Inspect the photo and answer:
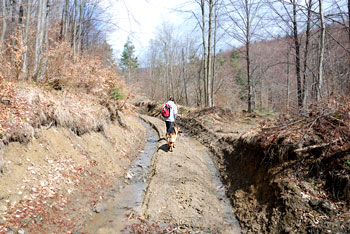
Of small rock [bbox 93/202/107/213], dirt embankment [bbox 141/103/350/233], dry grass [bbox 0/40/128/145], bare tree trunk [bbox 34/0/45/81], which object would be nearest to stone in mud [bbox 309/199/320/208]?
dirt embankment [bbox 141/103/350/233]

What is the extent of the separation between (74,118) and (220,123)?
9.72m

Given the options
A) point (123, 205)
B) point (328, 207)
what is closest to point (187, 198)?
point (123, 205)

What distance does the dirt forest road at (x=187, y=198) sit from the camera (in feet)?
17.2

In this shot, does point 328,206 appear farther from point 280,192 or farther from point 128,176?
point 128,176

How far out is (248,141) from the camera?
326 inches

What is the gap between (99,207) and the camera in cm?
539

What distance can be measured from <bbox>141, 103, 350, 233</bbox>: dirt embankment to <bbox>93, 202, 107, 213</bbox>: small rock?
330cm

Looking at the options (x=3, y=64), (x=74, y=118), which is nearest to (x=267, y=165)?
(x=74, y=118)

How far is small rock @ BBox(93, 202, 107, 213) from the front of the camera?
17.3 ft

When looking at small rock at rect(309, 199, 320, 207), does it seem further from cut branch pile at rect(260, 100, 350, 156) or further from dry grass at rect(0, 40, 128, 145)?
dry grass at rect(0, 40, 128, 145)

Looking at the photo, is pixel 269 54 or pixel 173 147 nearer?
pixel 173 147

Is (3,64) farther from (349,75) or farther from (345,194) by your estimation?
(349,75)

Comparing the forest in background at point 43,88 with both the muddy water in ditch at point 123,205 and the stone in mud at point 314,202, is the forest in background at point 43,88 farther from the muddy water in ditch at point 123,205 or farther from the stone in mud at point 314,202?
the stone in mud at point 314,202

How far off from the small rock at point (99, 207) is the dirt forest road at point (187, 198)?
949 millimetres
